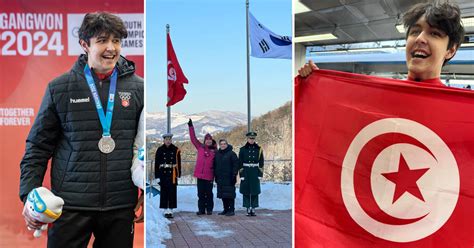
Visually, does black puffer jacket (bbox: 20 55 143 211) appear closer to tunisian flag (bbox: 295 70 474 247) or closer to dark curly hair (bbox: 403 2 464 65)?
tunisian flag (bbox: 295 70 474 247)

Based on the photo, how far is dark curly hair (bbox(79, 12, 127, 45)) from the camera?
1669 millimetres

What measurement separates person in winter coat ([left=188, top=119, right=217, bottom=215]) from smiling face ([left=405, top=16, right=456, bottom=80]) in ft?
3.02

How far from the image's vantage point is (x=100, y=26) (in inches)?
65.7

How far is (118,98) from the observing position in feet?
5.50

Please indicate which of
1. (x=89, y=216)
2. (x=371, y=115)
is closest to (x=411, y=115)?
(x=371, y=115)

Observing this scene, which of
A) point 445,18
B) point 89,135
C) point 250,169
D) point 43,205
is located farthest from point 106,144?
point 445,18

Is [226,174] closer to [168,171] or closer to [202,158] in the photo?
[202,158]

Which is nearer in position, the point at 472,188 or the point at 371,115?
the point at 472,188

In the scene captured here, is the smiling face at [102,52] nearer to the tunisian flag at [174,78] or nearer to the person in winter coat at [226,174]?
the tunisian flag at [174,78]

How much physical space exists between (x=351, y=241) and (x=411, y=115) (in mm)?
618

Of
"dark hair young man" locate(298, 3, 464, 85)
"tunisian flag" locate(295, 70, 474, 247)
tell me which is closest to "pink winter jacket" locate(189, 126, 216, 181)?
"tunisian flag" locate(295, 70, 474, 247)

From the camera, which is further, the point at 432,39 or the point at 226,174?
the point at 226,174

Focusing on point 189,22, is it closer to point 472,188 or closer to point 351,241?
point 351,241

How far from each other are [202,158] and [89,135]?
0.50 m
